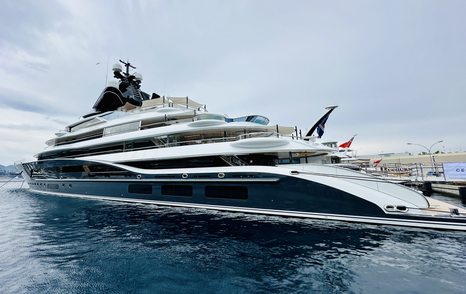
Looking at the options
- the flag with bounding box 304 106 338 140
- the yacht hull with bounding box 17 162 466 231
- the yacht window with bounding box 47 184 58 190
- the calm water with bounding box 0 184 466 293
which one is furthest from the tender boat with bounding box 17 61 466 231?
the flag with bounding box 304 106 338 140

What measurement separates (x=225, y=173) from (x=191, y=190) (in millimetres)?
2811

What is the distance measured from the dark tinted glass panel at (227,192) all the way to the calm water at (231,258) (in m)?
1.85

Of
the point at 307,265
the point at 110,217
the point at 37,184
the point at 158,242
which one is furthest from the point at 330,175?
the point at 37,184

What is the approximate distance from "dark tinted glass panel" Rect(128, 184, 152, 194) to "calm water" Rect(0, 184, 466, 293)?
4.67 meters

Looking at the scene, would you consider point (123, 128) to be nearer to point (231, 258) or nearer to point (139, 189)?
point (139, 189)

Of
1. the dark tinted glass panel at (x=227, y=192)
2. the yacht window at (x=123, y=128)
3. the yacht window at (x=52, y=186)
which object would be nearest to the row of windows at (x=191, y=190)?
the dark tinted glass panel at (x=227, y=192)

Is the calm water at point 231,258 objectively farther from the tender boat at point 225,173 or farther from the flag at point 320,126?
the flag at point 320,126

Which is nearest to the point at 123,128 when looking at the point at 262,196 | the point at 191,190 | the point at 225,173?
the point at 191,190

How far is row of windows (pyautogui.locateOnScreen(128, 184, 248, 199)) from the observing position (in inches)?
455

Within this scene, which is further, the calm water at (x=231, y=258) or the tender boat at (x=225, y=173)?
the tender boat at (x=225, y=173)

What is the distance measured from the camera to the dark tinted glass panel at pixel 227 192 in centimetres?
1142

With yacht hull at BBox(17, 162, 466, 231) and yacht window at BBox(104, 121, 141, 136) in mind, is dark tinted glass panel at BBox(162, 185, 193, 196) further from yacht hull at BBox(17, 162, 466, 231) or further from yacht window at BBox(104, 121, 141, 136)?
yacht window at BBox(104, 121, 141, 136)

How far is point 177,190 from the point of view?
1338 centimetres

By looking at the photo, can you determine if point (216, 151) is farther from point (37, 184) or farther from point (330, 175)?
point (37, 184)
